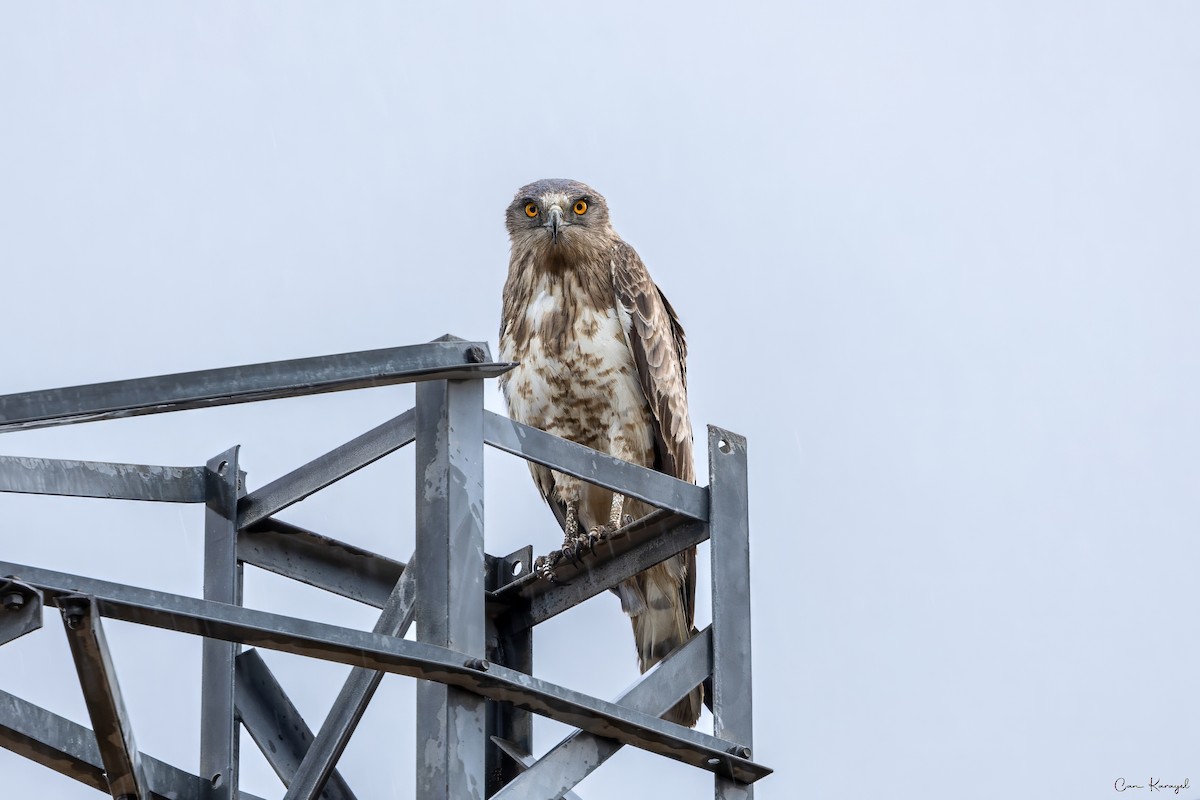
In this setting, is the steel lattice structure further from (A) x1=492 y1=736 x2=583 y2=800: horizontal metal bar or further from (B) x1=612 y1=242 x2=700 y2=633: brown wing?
(B) x1=612 y1=242 x2=700 y2=633: brown wing

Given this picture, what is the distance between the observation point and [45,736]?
4520 mm

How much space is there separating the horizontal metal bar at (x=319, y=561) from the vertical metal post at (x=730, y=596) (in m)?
1.20

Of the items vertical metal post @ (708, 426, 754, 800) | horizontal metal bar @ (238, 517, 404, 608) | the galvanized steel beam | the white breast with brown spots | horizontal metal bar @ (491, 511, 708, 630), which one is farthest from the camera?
the white breast with brown spots

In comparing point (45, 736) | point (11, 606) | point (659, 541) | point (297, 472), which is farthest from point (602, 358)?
point (11, 606)

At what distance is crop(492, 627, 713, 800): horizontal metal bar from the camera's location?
4.81m

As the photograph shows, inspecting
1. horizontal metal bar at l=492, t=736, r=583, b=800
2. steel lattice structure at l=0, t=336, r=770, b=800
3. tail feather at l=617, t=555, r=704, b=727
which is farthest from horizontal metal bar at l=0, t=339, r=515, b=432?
tail feather at l=617, t=555, r=704, b=727

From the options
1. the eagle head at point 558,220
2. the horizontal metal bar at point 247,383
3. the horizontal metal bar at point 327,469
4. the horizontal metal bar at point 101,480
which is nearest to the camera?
the horizontal metal bar at point 247,383

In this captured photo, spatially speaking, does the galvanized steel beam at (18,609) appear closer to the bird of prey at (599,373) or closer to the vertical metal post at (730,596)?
the vertical metal post at (730,596)

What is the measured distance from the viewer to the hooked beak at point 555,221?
8781 millimetres

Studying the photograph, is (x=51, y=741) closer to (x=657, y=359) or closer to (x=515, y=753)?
(x=515, y=753)

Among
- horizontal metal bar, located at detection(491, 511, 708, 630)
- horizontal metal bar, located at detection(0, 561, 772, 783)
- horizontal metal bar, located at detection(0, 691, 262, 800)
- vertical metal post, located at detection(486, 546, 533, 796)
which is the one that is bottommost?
horizontal metal bar, located at detection(0, 691, 262, 800)

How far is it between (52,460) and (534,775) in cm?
173

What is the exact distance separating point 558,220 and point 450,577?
4.55 metres

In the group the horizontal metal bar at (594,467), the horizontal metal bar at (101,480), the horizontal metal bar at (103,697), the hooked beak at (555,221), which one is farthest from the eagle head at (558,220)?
the horizontal metal bar at (103,697)
